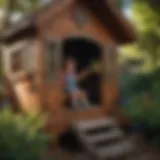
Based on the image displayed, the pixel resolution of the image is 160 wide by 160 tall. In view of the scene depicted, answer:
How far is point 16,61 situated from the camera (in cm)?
1026

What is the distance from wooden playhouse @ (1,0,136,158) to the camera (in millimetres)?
8266

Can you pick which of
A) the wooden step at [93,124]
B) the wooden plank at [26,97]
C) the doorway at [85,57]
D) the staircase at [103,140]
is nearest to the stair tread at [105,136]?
the staircase at [103,140]

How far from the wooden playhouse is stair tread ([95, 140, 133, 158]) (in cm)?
88

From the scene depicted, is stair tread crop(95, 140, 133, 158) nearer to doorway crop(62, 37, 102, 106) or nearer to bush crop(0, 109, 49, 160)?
bush crop(0, 109, 49, 160)

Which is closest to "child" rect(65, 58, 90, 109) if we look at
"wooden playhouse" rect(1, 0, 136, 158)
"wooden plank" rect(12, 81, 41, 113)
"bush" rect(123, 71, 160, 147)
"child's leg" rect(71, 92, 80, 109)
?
"child's leg" rect(71, 92, 80, 109)

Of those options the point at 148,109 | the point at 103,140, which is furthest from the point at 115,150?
the point at 148,109

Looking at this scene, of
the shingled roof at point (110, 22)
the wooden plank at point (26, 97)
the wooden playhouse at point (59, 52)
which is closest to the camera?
the wooden playhouse at point (59, 52)

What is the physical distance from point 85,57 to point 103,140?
8.93ft

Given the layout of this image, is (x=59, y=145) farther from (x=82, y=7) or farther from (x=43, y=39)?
(x=82, y=7)

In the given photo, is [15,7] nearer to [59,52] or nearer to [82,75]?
[82,75]

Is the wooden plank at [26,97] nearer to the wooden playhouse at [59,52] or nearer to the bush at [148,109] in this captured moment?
the wooden playhouse at [59,52]

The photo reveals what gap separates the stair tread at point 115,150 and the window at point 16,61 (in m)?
2.98

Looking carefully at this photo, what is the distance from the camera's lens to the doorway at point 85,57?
10.3m

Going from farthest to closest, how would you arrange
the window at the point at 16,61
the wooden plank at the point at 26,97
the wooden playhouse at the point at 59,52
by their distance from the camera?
1. the window at the point at 16,61
2. the wooden plank at the point at 26,97
3. the wooden playhouse at the point at 59,52
